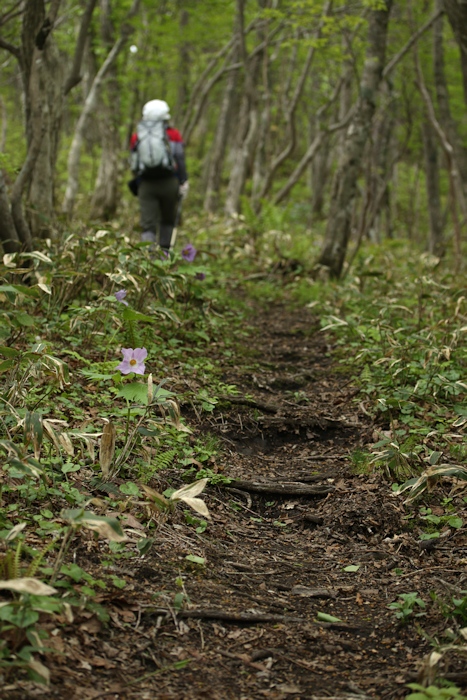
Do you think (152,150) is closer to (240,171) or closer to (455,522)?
(455,522)

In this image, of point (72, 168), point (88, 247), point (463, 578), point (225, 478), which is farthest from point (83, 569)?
point (72, 168)

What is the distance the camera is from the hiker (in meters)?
7.57

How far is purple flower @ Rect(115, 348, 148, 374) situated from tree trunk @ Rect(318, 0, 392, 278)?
249 inches

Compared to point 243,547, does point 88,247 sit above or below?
above

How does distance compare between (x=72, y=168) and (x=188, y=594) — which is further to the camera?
(x=72, y=168)

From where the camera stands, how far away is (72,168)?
1223cm

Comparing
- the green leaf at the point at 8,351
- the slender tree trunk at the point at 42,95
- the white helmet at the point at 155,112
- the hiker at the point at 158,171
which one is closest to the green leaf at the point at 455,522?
the green leaf at the point at 8,351

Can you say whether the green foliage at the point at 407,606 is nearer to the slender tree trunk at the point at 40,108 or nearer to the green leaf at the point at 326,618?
the green leaf at the point at 326,618

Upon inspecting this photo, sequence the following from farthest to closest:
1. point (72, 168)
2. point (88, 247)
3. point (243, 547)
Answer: point (72, 168) → point (88, 247) → point (243, 547)

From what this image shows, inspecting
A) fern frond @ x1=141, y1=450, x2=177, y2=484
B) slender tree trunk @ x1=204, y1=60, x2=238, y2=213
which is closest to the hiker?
fern frond @ x1=141, y1=450, x2=177, y2=484

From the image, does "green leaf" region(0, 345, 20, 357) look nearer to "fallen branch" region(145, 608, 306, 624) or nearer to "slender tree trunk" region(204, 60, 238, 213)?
"fallen branch" region(145, 608, 306, 624)

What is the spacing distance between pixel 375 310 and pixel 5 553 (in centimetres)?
544

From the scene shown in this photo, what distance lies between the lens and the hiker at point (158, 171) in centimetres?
757

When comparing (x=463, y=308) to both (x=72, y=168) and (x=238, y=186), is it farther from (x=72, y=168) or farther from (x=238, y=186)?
(x=238, y=186)
